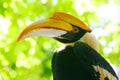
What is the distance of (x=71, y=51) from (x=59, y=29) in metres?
0.08

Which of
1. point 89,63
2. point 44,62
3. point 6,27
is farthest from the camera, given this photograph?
point 6,27

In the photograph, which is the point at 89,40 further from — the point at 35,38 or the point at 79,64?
the point at 35,38

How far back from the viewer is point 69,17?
47.9 inches

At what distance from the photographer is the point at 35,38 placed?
2129 mm

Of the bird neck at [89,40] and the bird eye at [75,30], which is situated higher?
the bird eye at [75,30]

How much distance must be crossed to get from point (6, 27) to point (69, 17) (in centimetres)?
97

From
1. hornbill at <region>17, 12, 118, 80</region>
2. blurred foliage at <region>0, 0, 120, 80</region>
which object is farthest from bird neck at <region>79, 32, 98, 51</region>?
blurred foliage at <region>0, 0, 120, 80</region>

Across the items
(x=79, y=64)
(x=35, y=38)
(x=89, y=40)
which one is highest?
(x=35, y=38)

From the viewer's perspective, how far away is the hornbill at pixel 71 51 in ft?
3.80

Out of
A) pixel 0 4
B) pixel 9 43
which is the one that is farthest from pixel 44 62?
pixel 0 4

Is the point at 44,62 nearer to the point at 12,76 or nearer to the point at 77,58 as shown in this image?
the point at 12,76

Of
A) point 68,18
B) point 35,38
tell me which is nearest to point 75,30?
point 68,18

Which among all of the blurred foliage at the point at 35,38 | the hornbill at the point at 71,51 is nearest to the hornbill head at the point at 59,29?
the hornbill at the point at 71,51

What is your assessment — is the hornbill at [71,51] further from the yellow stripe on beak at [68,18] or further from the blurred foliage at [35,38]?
the blurred foliage at [35,38]
